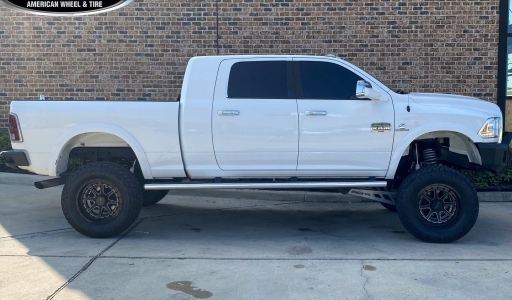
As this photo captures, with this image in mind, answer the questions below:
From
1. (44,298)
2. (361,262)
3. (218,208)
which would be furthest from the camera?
(218,208)

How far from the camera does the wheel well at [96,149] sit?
6945 millimetres

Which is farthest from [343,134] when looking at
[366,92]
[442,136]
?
[442,136]

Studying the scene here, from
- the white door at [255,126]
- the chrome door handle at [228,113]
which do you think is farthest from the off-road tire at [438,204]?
the chrome door handle at [228,113]

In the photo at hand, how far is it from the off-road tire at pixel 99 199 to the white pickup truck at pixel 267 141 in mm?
11

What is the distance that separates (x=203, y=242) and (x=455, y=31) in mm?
6551

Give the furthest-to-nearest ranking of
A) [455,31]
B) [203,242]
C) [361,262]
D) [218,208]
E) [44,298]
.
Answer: [455,31], [218,208], [203,242], [361,262], [44,298]

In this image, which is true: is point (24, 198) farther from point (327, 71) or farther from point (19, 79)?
point (327, 71)

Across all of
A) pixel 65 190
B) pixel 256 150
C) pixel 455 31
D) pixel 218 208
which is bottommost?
pixel 218 208

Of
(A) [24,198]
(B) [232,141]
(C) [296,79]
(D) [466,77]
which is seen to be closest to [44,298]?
(B) [232,141]

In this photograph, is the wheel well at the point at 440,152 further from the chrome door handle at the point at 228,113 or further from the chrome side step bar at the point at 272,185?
the chrome door handle at the point at 228,113

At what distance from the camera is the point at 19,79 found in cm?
1114

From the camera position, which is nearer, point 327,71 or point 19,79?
point 327,71

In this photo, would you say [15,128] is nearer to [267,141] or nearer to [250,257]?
[267,141]

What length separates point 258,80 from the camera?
6926 millimetres
